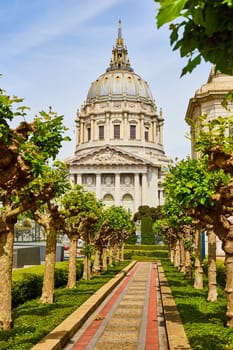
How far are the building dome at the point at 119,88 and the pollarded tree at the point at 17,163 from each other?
101487 mm

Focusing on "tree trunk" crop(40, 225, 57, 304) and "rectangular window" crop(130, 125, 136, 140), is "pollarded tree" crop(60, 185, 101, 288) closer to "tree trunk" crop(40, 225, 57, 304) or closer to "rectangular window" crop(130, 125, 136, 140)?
"tree trunk" crop(40, 225, 57, 304)

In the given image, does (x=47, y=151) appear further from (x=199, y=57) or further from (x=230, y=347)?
(x=199, y=57)

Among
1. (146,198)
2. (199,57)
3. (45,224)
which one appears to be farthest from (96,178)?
(199,57)

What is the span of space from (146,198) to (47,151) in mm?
84547

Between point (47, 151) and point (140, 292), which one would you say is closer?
point (47, 151)

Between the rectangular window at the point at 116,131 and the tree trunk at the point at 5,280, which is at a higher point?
the rectangular window at the point at 116,131

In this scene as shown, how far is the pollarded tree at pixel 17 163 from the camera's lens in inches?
295

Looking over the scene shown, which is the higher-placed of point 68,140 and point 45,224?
point 68,140

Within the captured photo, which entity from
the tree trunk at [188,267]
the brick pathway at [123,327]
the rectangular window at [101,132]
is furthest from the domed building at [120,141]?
the brick pathway at [123,327]

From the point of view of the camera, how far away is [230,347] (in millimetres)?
7879

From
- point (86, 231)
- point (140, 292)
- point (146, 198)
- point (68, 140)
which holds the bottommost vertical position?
point (140, 292)

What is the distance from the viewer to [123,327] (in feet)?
39.5

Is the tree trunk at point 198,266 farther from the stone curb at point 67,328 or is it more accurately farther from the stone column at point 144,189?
the stone column at point 144,189

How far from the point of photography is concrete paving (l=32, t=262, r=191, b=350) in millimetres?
9672
